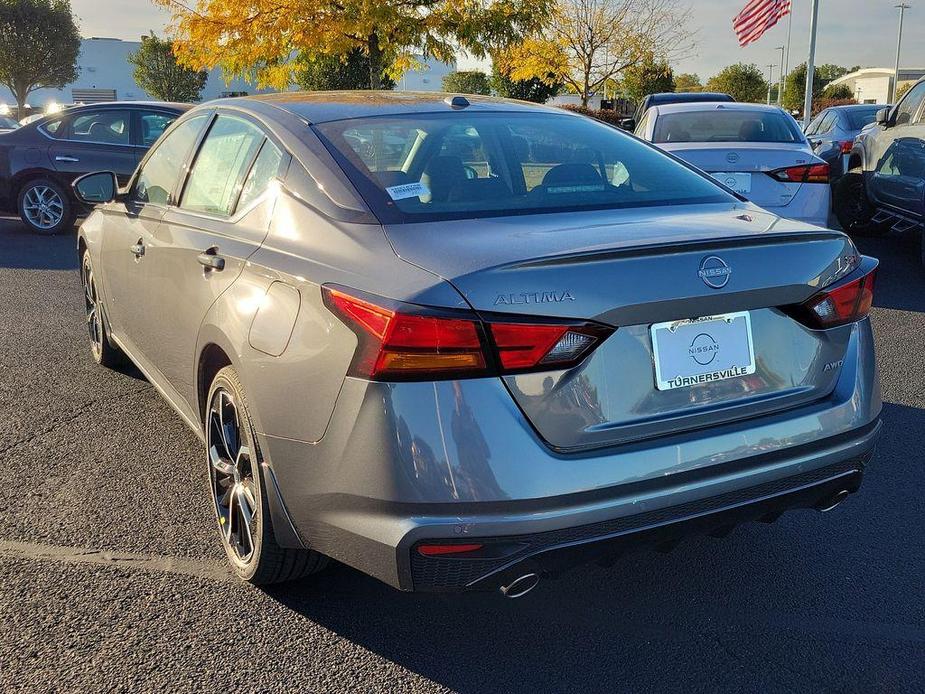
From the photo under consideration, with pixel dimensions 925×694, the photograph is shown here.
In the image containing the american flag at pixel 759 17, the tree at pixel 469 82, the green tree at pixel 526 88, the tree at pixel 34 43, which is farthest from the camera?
the tree at pixel 34 43

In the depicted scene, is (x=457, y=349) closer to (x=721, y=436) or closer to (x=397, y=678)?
(x=721, y=436)

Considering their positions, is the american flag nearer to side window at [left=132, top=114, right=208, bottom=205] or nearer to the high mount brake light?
side window at [left=132, top=114, right=208, bottom=205]

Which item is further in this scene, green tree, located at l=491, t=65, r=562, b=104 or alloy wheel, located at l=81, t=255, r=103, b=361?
green tree, located at l=491, t=65, r=562, b=104

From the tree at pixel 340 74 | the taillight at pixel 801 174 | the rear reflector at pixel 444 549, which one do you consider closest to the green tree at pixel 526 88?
the tree at pixel 340 74

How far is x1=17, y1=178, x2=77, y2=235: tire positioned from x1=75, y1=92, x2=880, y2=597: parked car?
30.9 feet

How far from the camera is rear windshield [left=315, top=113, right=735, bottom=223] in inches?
112

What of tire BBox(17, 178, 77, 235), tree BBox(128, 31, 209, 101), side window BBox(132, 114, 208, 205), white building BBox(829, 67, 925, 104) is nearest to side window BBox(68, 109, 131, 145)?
tire BBox(17, 178, 77, 235)

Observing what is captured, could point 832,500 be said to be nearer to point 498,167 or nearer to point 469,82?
point 498,167

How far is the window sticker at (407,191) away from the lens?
2779mm

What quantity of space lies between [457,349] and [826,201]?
577cm

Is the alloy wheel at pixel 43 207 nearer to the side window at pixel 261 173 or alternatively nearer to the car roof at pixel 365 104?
the car roof at pixel 365 104

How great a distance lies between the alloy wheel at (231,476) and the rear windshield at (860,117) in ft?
42.1

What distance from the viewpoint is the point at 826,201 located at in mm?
7105

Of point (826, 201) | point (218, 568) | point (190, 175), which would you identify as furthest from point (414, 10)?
point (218, 568)
